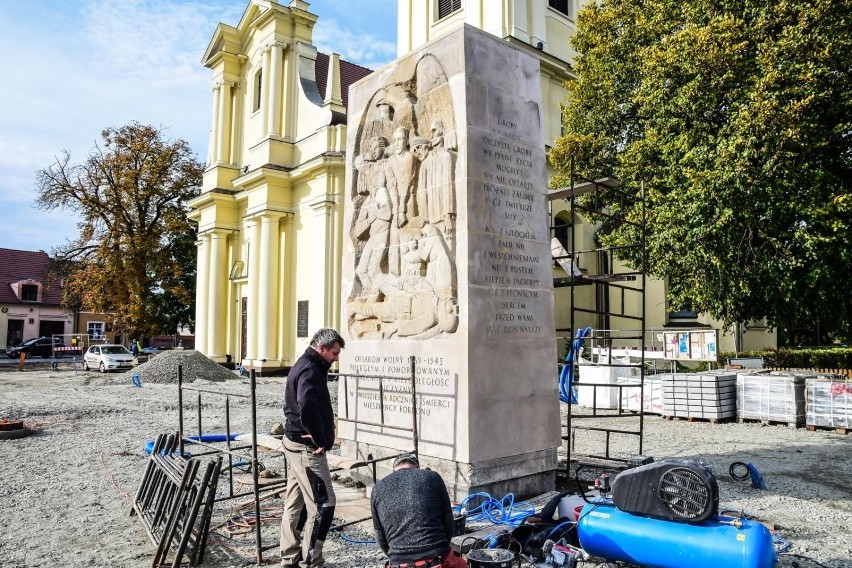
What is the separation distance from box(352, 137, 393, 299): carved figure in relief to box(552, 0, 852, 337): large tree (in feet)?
29.0

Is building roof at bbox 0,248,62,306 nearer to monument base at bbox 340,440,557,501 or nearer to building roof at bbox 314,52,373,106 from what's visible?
building roof at bbox 314,52,373,106

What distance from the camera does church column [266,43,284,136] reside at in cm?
2867

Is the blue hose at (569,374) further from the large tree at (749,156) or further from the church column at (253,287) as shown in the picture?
the church column at (253,287)

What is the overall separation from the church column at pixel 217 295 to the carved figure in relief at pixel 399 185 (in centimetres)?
2557

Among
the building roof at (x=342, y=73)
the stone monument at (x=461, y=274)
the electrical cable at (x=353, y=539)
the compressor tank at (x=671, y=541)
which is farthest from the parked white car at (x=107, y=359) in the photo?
the compressor tank at (x=671, y=541)

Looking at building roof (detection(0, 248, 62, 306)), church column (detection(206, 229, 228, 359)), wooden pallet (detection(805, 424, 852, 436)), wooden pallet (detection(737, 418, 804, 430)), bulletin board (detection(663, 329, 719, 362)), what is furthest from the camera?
building roof (detection(0, 248, 62, 306))

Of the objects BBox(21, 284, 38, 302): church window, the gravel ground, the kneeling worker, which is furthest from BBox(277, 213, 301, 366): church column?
BBox(21, 284, 38, 302): church window

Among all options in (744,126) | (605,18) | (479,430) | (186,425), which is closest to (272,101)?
(605,18)

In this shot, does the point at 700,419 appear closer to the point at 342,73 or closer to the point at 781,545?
the point at 781,545

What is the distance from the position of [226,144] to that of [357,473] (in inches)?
1098

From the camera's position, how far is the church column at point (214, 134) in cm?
3234

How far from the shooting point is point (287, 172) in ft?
90.8

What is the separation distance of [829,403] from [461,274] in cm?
1000

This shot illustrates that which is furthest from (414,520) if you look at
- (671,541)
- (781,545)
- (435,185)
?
(435,185)
